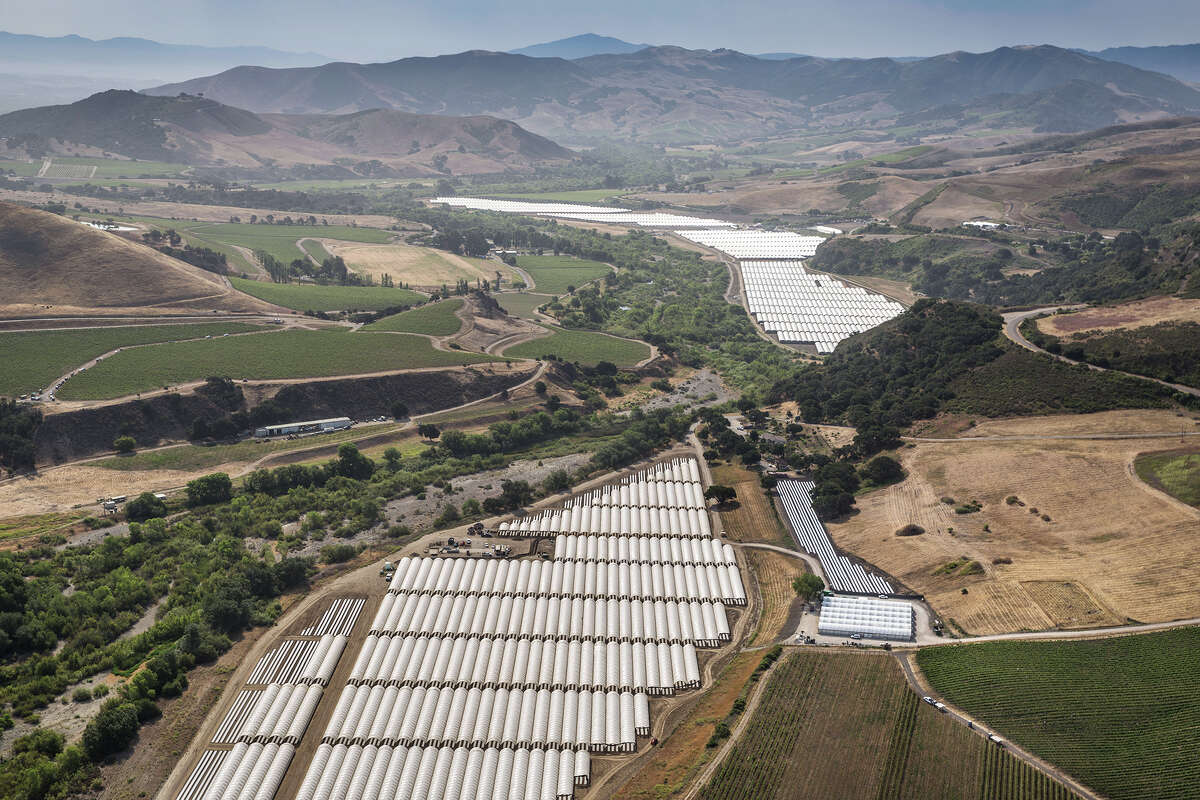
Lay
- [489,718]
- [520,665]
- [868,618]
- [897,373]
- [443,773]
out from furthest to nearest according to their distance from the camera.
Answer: [897,373] < [868,618] < [520,665] < [489,718] < [443,773]

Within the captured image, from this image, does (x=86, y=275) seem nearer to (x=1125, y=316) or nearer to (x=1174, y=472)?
(x=1174, y=472)

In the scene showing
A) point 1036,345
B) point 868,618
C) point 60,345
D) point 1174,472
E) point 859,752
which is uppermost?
point 1036,345

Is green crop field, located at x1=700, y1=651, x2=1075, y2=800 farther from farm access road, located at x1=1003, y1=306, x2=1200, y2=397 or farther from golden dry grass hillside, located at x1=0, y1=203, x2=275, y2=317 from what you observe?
golden dry grass hillside, located at x1=0, y1=203, x2=275, y2=317

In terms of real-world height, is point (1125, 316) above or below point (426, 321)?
above

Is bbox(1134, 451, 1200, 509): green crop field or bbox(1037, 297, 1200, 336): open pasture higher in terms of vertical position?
bbox(1037, 297, 1200, 336): open pasture

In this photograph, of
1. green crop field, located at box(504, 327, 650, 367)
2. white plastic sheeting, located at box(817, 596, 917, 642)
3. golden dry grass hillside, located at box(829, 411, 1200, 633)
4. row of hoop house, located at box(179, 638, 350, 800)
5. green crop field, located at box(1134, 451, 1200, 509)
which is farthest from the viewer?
green crop field, located at box(504, 327, 650, 367)

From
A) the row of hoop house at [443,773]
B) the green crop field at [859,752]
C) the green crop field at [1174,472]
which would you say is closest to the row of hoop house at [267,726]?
the row of hoop house at [443,773]

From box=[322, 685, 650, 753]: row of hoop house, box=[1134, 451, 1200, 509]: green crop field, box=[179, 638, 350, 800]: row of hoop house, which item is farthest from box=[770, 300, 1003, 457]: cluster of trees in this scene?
box=[179, 638, 350, 800]: row of hoop house

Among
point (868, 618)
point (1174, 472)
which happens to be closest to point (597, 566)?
point (868, 618)
